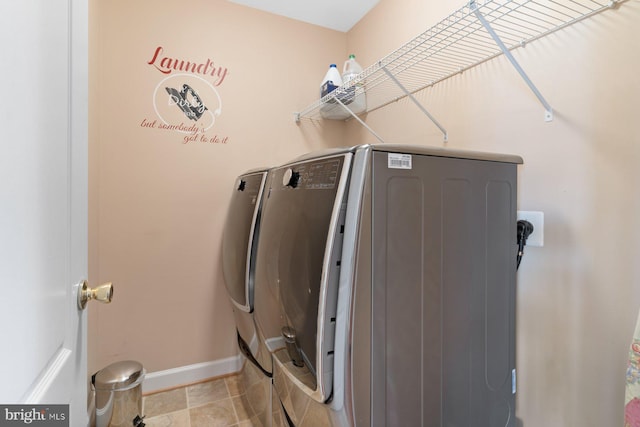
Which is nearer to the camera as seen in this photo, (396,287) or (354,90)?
(396,287)

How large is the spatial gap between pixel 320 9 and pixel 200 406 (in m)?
2.83

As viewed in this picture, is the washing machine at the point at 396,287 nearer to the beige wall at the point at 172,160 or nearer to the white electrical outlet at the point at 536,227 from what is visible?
the white electrical outlet at the point at 536,227

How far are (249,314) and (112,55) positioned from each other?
1777 mm

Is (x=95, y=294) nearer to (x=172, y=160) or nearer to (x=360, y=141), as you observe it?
(x=172, y=160)

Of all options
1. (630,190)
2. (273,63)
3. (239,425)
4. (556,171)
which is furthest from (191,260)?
(630,190)

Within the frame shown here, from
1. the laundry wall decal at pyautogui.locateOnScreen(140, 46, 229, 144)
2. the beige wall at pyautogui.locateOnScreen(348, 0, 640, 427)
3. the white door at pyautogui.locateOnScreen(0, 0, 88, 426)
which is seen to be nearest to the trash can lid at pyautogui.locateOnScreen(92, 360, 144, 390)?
the white door at pyautogui.locateOnScreen(0, 0, 88, 426)

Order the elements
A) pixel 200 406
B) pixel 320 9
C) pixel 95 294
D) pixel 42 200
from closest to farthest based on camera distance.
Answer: pixel 42 200 < pixel 95 294 < pixel 200 406 < pixel 320 9

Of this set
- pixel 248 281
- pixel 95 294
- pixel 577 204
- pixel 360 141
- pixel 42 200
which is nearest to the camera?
pixel 42 200

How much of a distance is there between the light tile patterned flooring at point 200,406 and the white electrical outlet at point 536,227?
1.73m

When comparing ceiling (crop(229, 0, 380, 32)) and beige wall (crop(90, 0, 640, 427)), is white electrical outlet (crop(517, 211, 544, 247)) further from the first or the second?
ceiling (crop(229, 0, 380, 32))

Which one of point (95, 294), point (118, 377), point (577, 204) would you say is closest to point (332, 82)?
point (577, 204)

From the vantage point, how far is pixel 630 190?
0.90 meters

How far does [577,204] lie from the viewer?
40.3 inches

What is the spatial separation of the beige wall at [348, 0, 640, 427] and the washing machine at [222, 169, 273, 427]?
109cm
